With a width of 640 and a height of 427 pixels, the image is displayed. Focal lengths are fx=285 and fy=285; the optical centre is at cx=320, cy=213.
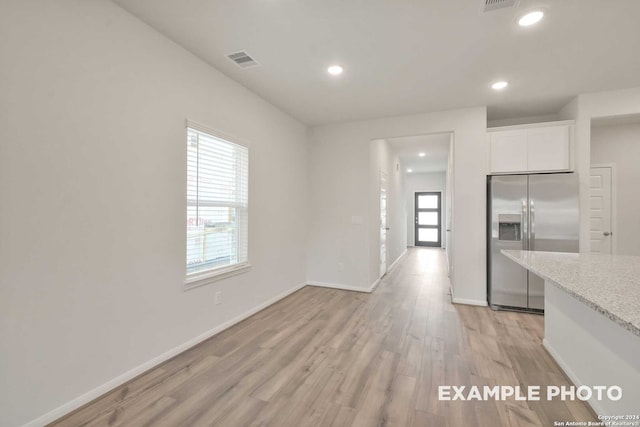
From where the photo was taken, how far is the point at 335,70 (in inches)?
116

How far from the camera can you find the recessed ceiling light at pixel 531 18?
2.08 metres

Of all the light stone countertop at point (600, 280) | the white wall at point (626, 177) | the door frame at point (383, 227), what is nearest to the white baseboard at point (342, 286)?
the door frame at point (383, 227)

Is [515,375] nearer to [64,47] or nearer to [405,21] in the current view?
[405,21]

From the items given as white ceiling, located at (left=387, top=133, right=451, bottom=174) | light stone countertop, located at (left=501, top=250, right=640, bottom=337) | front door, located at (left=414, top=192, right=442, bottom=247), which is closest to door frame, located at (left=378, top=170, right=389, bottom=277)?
white ceiling, located at (left=387, top=133, right=451, bottom=174)

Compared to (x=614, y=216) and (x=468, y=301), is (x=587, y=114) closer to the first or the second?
(x=614, y=216)

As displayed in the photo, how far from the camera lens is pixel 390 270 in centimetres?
627

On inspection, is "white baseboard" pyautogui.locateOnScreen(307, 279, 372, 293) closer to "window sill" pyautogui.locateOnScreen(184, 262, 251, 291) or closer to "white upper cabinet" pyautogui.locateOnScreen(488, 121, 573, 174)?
"window sill" pyautogui.locateOnScreen(184, 262, 251, 291)

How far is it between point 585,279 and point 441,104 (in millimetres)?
2919

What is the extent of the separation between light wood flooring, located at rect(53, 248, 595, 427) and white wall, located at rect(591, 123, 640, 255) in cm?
195

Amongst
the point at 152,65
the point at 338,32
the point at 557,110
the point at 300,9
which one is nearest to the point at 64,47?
the point at 152,65

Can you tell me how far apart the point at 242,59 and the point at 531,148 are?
375 cm

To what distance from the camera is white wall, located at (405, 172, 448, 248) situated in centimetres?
1021

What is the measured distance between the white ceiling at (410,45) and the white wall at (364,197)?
1.81 feet

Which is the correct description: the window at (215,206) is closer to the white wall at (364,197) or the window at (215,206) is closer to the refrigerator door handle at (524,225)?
the white wall at (364,197)
